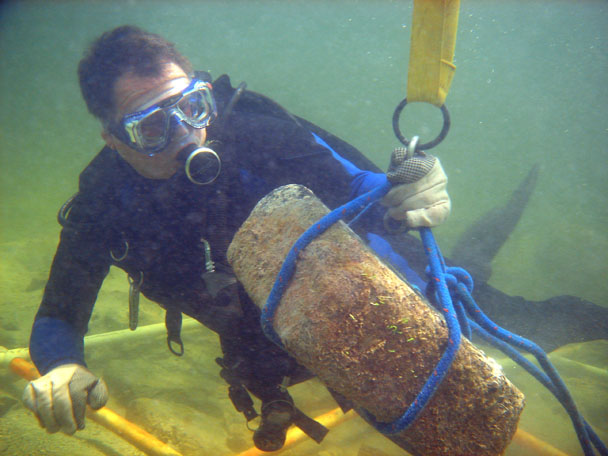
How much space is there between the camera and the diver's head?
2.12m

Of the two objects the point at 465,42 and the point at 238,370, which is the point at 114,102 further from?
the point at 465,42

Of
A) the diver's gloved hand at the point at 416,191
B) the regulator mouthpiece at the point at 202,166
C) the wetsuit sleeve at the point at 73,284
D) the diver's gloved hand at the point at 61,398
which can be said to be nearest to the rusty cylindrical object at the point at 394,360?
the diver's gloved hand at the point at 416,191

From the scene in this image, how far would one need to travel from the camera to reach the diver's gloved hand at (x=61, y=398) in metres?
1.59

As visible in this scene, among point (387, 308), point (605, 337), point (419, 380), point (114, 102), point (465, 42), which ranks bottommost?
point (605, 337)

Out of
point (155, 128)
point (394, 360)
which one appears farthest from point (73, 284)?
point (394, 360)

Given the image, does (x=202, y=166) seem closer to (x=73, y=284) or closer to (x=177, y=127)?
(x=177, y=127)

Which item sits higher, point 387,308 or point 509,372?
point 387,308

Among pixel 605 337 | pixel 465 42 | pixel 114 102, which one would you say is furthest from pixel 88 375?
pixel 465 42

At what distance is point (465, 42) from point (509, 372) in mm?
76220

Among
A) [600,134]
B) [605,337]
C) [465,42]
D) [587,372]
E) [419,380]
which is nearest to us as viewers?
[419,380]

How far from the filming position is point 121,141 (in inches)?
84.2

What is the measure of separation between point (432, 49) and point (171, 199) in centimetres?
176

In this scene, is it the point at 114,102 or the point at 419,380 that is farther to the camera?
the point at 114,102

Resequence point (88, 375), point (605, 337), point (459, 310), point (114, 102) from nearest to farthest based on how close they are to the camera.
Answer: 1. point (459, 310)
2. point (88, 375)
3. point (114, 102)
4. point (605, 337)
